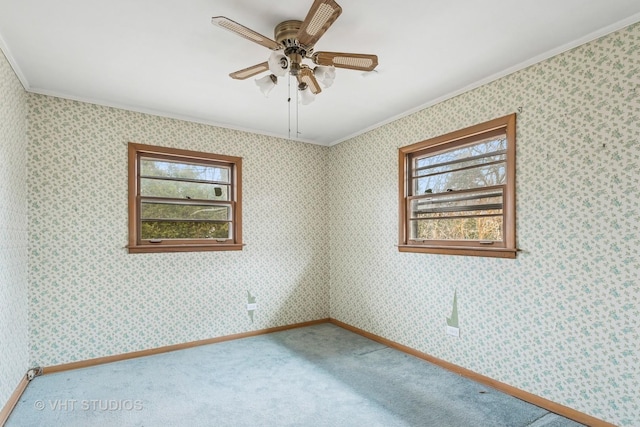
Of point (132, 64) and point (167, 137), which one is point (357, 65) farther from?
point (167, 137)

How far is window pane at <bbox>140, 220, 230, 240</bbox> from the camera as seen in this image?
3473 millimetres

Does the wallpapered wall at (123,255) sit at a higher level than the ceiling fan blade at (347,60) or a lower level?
lower

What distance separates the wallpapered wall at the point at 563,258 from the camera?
2004mm

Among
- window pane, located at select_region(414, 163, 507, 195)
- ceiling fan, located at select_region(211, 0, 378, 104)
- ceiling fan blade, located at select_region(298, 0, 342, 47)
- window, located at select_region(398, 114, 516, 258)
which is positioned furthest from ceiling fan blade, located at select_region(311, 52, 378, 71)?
window pane, located at select_region(414, 163, 507, 195)

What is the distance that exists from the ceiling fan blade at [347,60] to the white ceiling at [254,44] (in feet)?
0.74

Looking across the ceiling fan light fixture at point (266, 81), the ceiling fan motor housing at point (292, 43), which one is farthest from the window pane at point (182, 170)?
the ceiling fan motor housing at point (292, 43)

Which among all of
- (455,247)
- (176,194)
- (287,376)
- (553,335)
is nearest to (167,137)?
(176,194)

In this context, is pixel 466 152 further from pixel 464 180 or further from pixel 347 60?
pixel 347 60

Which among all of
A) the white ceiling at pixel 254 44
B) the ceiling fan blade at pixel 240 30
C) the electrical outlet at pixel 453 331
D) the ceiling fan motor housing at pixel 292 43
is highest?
the white ceiling at pixel 254 44

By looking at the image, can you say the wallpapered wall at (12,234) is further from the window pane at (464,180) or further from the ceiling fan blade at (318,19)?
the window pane at (464,180)

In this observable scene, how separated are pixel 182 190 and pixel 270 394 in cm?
229

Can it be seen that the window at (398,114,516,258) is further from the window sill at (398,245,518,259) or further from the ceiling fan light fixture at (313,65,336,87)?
the ceiling fan light fixture at (313,65,336,87)

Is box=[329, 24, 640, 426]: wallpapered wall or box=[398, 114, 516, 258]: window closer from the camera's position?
box=[329, 24, 640, 426]: wallpapered wall

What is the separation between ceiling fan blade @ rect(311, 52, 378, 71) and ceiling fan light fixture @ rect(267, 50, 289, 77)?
0.60ft
